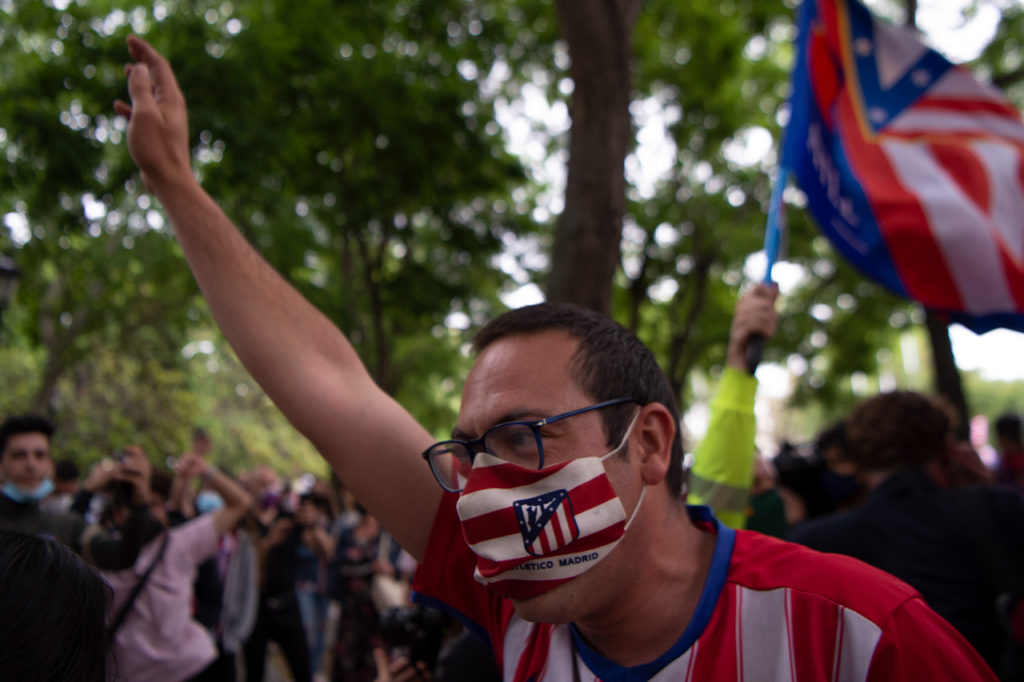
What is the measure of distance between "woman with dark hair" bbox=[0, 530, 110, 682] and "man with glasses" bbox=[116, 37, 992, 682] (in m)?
0.54

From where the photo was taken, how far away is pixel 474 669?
2.38 m

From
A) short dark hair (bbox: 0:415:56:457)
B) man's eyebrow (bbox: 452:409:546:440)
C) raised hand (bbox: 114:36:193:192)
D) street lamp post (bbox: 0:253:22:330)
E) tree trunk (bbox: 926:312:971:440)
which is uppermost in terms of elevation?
street lamp post (bbox: 0:253:22:330)

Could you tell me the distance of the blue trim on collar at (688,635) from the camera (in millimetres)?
1543

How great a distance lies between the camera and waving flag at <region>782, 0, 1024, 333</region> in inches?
145

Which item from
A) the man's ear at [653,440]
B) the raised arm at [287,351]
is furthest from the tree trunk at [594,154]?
the man's ear at [653,440]

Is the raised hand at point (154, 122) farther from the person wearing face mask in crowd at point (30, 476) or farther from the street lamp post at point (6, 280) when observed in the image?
the street lamp post at point (6, 280)

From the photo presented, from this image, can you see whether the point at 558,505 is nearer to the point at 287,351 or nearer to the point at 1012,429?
the point at 287,351

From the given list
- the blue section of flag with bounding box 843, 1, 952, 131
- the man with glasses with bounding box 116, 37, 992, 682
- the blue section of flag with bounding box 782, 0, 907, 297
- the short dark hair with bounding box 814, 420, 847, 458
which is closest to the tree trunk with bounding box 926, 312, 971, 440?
the short dark hair with bounding box 814, 420, 847, 458

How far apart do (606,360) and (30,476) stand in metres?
4.40

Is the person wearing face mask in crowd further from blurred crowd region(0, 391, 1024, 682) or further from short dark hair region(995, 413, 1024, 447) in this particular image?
→ short dark hair region(995, 413, 1024, 447)

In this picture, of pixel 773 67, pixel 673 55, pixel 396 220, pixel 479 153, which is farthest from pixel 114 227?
pixel 773 67

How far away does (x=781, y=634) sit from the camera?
1470mm

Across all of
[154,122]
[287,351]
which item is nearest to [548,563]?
[287,351]

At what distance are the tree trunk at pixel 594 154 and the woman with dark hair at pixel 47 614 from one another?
291cm
